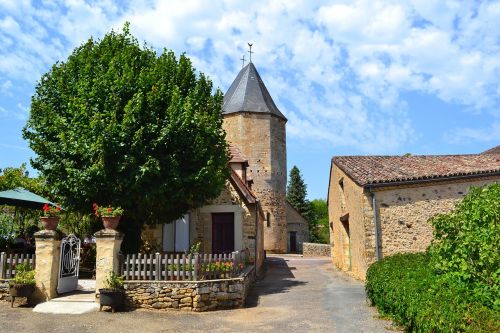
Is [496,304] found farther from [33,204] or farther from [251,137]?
[251,137]

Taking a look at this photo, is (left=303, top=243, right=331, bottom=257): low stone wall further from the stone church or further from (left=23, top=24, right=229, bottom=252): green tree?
(left=23, top=24, right=229, bottom=252): green tree

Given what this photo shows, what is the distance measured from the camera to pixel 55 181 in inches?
481

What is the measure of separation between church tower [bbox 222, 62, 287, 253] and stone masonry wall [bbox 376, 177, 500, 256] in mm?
21114

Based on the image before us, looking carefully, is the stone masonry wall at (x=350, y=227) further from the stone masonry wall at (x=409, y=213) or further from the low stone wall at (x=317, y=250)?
the low stone wall at (x=317, y=250)

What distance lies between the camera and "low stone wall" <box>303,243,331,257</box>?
35.2 m

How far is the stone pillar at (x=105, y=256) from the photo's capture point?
33.5 feet

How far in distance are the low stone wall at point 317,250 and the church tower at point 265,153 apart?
6.62 ft

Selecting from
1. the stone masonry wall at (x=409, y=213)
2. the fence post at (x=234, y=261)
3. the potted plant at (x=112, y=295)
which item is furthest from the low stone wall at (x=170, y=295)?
the stone masonry wall at (x=409, y=213)

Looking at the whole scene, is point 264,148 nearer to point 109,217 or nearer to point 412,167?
point 412,167

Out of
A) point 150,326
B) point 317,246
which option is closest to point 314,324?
point 150,326

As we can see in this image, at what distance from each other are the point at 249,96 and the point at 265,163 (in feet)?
22.1

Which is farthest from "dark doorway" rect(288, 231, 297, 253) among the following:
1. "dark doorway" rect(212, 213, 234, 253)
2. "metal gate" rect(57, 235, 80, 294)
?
"metal gate" rect(57, 235, 80, 294)

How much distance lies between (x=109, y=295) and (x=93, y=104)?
226 inches

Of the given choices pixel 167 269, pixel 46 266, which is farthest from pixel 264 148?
pixel 46 266
